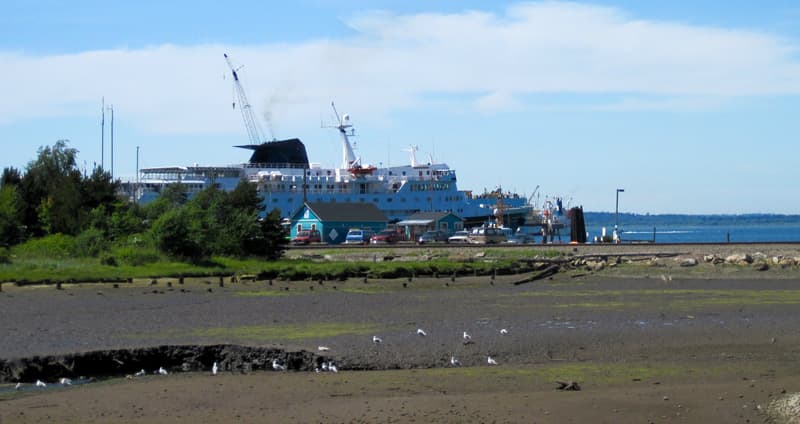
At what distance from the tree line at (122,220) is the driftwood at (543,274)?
12.7 meters

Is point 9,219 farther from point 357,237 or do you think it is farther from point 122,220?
point 357,237

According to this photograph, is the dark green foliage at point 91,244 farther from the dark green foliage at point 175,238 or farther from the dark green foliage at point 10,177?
the dark green foliage at point 10,177

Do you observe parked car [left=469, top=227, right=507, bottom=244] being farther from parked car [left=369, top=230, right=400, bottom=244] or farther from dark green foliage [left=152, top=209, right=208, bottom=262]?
dark green foliage [left=152, top=209, right=208, bottom=262]

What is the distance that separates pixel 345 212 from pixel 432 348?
57886 millimetres

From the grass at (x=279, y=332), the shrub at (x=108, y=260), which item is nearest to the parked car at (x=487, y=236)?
the shrub at (x=108, y=260)

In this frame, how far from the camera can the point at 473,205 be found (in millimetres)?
105625

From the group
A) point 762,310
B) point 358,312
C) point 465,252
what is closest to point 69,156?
point 465,252

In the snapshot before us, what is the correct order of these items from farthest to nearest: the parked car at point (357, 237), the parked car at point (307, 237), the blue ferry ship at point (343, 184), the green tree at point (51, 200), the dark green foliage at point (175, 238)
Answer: the blue ferry ship at point (343, 184) < the parked car at point (307, 237) < the parked car at point (357, 237) < the green tree at point (51, 200) < the dark green foliage at point (175, 238)

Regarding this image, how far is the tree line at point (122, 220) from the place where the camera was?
133ft

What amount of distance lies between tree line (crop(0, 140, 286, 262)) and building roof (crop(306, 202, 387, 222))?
39.5 feet

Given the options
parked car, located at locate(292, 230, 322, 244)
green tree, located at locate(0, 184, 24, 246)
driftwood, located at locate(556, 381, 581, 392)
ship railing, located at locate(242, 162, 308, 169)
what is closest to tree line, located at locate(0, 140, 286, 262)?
green tree, located at locate(0, 184, 24, 246)

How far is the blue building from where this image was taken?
2835 inches

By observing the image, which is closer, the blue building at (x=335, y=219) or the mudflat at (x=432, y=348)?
the mudflat at (x=432, y=348)

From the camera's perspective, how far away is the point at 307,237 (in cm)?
7044
